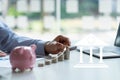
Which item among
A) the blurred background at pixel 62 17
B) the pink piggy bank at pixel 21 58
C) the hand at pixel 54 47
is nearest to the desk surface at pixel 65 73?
the pink piggy bank at pixel 21 58

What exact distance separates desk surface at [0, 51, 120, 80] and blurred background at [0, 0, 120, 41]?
1461mm

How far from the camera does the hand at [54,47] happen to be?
3.99 feet

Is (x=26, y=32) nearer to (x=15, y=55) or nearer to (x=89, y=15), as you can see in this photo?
(x=89, y=15)

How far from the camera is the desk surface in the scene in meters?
0.85

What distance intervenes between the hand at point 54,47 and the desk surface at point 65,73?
164mm

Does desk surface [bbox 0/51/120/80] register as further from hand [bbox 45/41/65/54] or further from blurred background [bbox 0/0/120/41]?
blurred background [bbox 0/0/120/41]

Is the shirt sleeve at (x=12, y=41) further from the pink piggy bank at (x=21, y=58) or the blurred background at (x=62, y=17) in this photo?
the blurred background at (x=62, y=17)

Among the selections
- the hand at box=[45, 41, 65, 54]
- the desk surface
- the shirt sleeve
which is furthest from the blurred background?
the desk surface

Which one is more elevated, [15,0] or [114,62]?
[15,0]

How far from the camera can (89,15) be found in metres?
2.51

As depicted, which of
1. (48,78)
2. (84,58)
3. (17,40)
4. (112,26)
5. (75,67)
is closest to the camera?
(48,78)

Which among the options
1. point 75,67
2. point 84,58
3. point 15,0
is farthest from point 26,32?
point 75,67

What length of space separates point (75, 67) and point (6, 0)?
5.65 ft

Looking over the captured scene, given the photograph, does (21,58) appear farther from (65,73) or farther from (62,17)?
(62,17)
